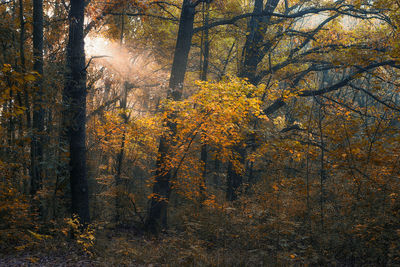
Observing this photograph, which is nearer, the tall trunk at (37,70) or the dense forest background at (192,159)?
the dense forest background at (192,159)

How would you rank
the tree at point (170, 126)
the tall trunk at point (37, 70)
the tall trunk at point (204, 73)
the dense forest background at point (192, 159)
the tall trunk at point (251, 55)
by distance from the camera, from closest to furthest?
the dense forest background at point (192, 159)
the tall trunk at point (37, 70)
the tree at point (170, 126)
the tall trunk at point (204, 73)
the tall trunk at point (251, 55)

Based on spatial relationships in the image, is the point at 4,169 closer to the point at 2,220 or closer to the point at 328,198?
the point at 2,220

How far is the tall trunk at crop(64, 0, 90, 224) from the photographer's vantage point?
24.1ft

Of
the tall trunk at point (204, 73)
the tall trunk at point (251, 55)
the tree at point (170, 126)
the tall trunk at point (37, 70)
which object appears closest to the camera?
the tall trunk at point (37, 70)

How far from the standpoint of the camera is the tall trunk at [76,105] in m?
7.34

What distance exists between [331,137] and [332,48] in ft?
14.8

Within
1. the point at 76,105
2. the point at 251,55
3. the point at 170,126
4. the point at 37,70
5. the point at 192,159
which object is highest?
the point at 251,55

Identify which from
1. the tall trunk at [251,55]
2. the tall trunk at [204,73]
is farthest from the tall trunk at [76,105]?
the tall trunk at [251,55]

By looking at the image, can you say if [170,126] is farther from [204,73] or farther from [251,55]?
[204,73]

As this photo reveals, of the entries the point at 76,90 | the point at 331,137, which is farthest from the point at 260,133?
the point at 76,90

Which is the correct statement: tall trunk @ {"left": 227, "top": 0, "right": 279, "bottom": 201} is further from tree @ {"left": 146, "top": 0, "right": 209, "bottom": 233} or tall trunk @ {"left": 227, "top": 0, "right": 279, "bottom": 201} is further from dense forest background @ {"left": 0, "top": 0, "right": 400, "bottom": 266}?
tree @ {"left": 146, "top": 0, "right": 209, "bottom": 233}

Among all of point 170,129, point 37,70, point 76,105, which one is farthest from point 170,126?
point 37,70

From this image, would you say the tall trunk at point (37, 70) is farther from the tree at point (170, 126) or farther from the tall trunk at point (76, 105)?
the tree at point (170, 126)

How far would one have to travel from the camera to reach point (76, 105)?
24.1 feet
